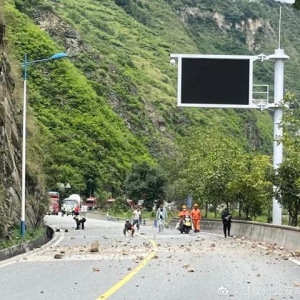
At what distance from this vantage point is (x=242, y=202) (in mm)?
46750

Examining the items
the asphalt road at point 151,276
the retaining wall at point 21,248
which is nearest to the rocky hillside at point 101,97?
the retaining wall at point 21,248

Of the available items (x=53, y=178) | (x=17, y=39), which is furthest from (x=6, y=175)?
(x=17, y=39)

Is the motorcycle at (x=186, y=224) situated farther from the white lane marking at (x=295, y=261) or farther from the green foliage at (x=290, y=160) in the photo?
the white lane marking at (x=295, y=261)

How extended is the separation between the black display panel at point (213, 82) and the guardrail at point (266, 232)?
19.6 ft

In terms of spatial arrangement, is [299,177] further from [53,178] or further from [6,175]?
[53,178]

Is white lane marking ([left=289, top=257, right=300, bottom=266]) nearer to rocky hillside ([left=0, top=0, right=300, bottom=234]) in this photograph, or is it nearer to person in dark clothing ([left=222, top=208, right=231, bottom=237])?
person in dark clothing ([left=222, top=208, right=231, bottom=237])

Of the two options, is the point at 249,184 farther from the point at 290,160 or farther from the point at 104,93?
the point at 104,93

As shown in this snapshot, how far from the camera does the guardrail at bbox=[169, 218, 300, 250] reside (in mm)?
25406

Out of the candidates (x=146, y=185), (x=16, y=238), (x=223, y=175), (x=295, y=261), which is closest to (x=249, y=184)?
(x=223, y=175)

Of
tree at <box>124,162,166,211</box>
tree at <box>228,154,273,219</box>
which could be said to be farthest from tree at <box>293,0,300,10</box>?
tree at <box>124,162,166,211</box>

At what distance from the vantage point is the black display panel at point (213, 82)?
3553 centimetres

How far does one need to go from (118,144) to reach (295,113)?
208 ft

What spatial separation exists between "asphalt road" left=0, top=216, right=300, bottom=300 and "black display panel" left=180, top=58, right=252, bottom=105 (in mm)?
13336

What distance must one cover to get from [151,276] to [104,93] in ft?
312
